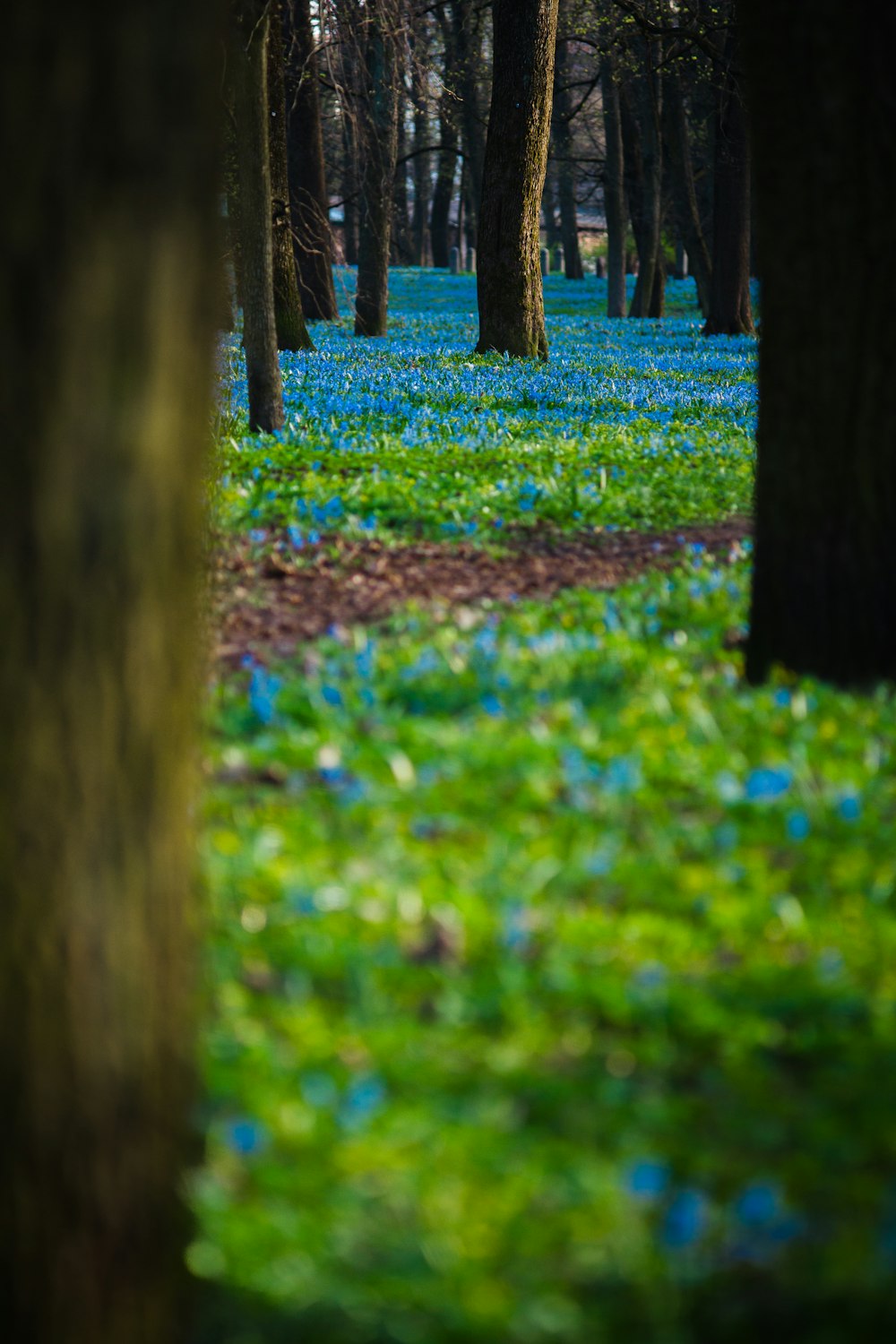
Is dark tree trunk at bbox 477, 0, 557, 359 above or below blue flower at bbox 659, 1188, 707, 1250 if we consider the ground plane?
above

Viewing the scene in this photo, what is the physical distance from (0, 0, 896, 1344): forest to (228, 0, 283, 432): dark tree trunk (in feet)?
12.6

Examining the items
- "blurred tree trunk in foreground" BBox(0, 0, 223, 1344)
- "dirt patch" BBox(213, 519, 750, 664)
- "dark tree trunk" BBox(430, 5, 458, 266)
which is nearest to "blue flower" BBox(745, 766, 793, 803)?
"blurred tree trunk in foreground" BBox(0, 0, 223, 1344)

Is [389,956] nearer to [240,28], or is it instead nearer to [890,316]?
[890,316]

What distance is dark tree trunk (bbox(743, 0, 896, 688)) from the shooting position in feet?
15.1

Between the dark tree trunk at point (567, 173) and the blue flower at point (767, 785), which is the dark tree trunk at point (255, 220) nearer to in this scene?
the blue flower at point (767, 785)

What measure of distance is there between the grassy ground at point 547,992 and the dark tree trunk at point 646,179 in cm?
2458

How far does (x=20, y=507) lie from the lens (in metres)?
1.87

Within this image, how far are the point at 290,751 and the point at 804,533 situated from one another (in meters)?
2.17

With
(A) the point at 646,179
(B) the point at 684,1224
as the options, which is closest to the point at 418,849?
(B) the point at 684,1224

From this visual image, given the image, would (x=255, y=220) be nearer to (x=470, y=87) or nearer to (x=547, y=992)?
(x=547, y=992)

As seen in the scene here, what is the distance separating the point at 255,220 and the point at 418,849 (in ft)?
23.9

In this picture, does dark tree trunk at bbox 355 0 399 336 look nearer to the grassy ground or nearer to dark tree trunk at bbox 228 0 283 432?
dark tree trunk at bbox 228 0 283 432

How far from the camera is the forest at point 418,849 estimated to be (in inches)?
75.3

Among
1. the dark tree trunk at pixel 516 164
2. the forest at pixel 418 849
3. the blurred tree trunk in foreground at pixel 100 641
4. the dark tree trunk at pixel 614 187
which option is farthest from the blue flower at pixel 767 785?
the dark tree trunk at pixel 614 187
